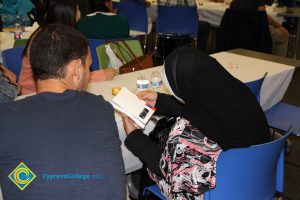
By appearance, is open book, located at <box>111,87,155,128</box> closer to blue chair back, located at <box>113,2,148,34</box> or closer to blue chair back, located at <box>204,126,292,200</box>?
blue chair back, located at <box>204,126,292,200</box>

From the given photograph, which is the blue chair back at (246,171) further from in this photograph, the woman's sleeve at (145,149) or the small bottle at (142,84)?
the small bottle at (142,84)

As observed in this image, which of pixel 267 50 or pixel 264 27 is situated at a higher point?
pixel 264 27

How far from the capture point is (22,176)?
1023 mm

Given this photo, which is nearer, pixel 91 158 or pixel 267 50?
pixel 91 158

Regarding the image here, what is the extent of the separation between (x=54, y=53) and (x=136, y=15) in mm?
3912

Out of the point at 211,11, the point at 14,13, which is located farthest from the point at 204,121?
the point at 211,11

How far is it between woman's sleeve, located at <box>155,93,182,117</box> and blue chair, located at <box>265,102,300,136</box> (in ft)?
2.86

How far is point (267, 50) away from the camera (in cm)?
469

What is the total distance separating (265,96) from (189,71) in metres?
1.30

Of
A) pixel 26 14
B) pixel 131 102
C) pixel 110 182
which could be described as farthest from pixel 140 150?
Result: pixel 26 14

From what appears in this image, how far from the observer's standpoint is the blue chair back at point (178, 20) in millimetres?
4840

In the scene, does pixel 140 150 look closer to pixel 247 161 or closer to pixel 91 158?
pixel 247 161

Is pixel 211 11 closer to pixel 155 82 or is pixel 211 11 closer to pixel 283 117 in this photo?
pixel 283 117

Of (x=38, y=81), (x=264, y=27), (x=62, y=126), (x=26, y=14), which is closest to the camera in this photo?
(x=62, y=126)
